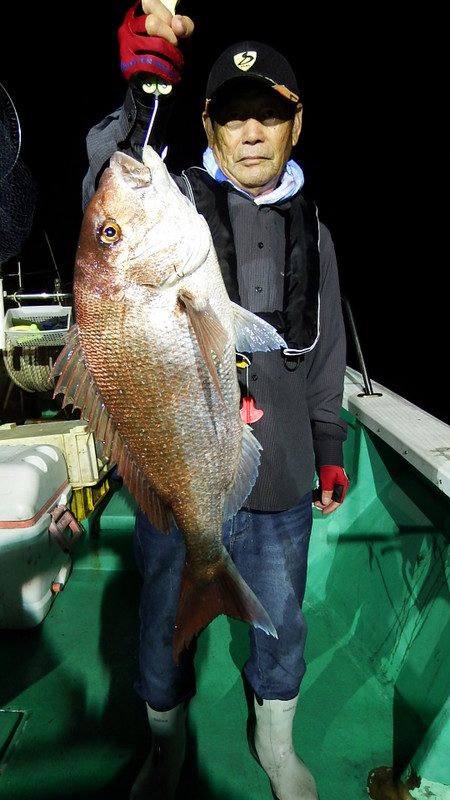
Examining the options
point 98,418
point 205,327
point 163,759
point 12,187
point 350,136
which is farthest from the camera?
point 350,136

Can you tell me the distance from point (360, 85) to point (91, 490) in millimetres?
29041

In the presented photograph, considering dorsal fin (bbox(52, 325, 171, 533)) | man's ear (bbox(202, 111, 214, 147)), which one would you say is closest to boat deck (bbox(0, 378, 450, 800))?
dorsal fin (bbox(52, 325, 171, 533))

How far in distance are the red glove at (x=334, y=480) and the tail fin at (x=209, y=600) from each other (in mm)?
567

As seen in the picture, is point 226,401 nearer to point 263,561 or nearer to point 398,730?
point 263,561

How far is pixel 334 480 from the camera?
1849mm

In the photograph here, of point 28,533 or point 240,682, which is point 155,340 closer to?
point 28,533

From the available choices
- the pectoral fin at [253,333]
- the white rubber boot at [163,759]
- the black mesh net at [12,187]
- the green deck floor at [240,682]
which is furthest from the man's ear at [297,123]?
the white rubber boot at [163,759]

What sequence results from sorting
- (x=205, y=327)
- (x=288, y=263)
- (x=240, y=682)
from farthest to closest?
(x=240, y=682) → (x=288, y=263) → (x=205, y=327)

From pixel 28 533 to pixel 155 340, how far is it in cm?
165

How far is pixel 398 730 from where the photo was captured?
81.9 inches

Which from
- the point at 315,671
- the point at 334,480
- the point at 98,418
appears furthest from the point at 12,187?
the point at 315,671

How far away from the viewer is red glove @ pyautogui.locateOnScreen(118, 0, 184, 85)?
134 cm

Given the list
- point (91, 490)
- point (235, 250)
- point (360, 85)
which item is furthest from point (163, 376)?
point (360, 85)

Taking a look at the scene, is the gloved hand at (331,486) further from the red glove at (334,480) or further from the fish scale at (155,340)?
the fish scale at (155,340)
